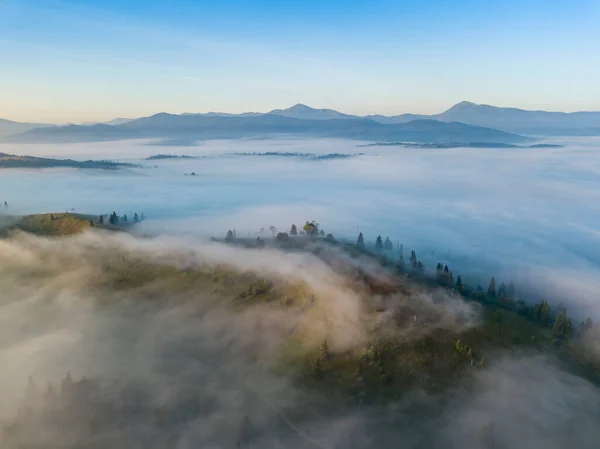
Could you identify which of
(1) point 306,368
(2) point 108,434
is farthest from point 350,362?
(2) point 108,434

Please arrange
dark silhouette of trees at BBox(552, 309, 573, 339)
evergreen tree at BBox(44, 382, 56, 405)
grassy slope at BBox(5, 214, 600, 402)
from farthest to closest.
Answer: dark silhouette of trees at BBox(552, 309, 573, 339)
evergreen tree at BBox(44, 382, 56, 405)
grassy slope at BBox(5, 214, 600, 402)

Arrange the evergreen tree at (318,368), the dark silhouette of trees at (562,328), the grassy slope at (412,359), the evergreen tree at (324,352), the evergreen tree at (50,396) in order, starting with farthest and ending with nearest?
1. the dark silhouette of trees at (562,328)
2. the evergreen tree at (324,352)
3. the evergreen tree at (50,396)
4. the evergreen tree at (318,368)
5. the grassy slope at (412,359)

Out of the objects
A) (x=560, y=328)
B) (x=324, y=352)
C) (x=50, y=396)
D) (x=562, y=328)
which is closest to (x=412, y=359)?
(x=324, y=352)

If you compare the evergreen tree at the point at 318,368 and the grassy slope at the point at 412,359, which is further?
the evergreen tree at the point at 318,368

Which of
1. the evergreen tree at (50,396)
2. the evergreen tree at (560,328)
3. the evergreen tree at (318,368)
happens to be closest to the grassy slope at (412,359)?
the evergreen tree at (318,368)

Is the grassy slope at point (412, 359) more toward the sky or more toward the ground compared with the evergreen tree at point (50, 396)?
more toward the sky

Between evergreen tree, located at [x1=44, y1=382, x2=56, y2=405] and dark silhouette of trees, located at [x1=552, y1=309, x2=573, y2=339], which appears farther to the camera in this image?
dark silhouette of trees, located at [x1=552, y1=309, x2=573, y2=339]

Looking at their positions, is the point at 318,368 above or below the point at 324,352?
below

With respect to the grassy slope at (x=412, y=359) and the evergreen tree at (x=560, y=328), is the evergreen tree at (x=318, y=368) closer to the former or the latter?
the grassy slope at (x=412, y=359)

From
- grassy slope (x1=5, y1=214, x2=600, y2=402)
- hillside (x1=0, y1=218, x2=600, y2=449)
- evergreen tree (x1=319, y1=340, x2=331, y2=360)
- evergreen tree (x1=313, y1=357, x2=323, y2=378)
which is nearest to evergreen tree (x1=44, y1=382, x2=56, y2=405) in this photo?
hillside (x1=0, y1=218, x2=600, y2=449)

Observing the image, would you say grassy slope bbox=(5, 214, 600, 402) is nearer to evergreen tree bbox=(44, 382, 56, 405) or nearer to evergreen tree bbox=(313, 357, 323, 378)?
evergreen tree bbox=(313, 357, 323, 378)

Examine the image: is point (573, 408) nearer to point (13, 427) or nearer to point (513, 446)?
point (513, 446)

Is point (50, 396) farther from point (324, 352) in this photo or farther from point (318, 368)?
point (324, 352)
